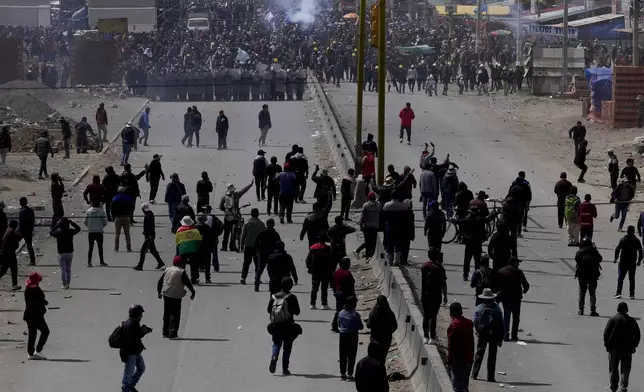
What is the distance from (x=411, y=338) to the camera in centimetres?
1850

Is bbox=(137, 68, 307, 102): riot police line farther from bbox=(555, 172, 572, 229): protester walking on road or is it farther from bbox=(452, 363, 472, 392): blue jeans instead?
bbox=(452, 363, 472, 392): blue jeans

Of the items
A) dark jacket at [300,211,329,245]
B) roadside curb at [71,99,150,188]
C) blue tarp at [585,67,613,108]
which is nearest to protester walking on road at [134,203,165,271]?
dark jacket at [300,211,329,245]

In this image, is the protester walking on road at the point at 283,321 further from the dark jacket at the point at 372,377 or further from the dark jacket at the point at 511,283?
the dark jacket at the point at 372,377

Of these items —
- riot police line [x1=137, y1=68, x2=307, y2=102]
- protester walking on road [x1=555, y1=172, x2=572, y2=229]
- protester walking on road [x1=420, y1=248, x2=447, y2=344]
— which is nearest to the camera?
protester walking on road [x1=420, y1=248, x2=447, y2=344]

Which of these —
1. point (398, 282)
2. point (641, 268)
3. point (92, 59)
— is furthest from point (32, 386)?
point (92, 59)

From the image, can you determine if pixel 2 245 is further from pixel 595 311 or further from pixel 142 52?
pixel 142 52

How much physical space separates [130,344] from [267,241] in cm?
558

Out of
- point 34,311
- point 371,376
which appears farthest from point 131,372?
point 371,376

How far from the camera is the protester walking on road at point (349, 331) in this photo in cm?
1725

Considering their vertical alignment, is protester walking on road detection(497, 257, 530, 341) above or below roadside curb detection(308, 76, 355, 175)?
below

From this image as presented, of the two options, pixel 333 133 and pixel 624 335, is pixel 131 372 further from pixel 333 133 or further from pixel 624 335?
pixel 333 133

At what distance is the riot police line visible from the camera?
173 feet

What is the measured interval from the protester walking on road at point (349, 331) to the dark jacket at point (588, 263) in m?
4.71

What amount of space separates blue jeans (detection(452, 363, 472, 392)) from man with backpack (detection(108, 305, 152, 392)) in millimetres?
3141
